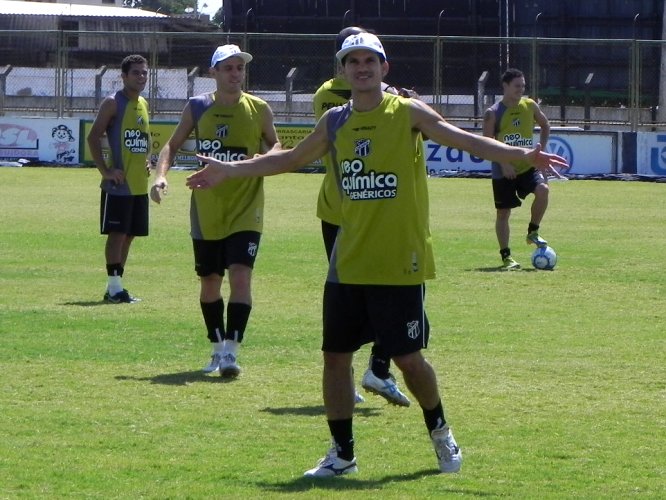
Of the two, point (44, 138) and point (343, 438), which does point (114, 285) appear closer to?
point (343, 438)

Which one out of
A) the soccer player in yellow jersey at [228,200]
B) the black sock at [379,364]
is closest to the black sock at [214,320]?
the soccer player in yellow jersey at [228,200]

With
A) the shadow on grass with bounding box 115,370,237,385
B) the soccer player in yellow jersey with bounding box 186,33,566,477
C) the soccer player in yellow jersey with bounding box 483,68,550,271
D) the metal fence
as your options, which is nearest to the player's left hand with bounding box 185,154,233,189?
the soccer player in yellow jersey with bounding box 186,33,566,477

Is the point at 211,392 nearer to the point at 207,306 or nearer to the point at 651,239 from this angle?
the point at 207,306

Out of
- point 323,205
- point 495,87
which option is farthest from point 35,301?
point 495,87

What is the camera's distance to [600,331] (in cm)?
1104

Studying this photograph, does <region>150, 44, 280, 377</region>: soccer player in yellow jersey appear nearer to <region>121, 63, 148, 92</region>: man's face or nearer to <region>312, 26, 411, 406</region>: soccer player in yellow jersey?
<region>312, 26, 411, 406</region>: soccer player in yellow jersey

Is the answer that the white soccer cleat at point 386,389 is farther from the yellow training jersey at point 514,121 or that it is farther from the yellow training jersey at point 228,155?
the yellow training jersey at point 514,121

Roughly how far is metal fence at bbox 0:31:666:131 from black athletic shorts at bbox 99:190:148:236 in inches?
772

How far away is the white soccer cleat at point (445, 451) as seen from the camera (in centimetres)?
650

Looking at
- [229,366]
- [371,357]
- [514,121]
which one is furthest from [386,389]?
[514,121]

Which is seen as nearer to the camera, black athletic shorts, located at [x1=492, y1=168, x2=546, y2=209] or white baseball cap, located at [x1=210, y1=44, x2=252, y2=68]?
white baseball cap, located at [x1=210, y1=44, x2=252, y2=68]

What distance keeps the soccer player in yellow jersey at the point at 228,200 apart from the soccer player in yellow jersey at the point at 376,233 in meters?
2.58

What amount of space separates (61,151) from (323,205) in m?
24.9

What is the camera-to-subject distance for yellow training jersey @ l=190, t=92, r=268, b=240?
364 inches
